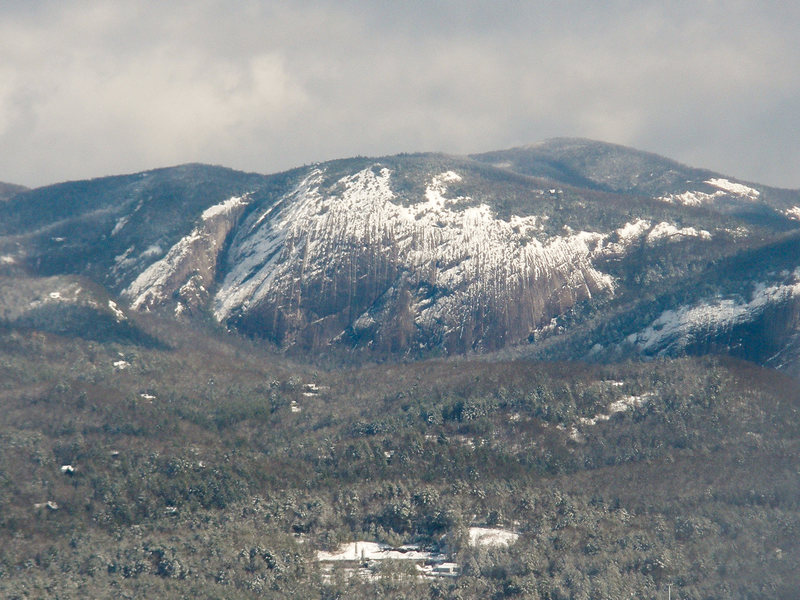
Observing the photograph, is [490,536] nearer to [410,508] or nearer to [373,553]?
[410,508]

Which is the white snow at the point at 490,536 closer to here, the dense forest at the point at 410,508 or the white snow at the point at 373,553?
the dense forest at the point at 410,508

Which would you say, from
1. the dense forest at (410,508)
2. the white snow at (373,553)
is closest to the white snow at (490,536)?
the dense forest at (410,508)

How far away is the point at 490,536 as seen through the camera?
15612 cm

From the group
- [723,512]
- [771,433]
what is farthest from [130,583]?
[771,433]

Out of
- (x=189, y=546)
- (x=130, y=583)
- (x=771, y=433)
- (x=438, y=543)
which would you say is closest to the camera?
(x=130, y=583)

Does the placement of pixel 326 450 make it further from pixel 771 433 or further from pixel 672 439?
pixel 771 433

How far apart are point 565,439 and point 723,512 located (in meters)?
41.8

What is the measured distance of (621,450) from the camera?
19012cm

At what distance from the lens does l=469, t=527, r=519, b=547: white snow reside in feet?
502

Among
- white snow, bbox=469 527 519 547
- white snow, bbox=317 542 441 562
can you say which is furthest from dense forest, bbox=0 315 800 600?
white snow, bbox=317 542 441 562

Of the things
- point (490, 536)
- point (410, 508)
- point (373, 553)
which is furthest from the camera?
point (410, 508)

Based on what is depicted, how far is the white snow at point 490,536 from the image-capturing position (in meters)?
153

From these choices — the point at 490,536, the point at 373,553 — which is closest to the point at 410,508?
the point at 373,553

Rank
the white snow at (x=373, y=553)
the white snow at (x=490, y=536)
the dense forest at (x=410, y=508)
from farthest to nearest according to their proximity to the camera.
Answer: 1. the white snow at (x=373, y=553)
2. the white snow at (x=490, y=536)
3. the dense forest at (x=410, y=508)
